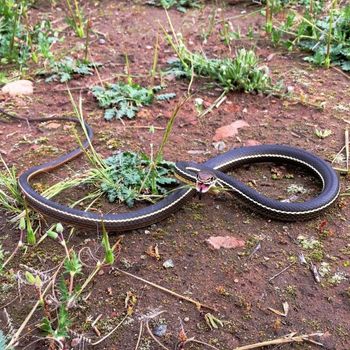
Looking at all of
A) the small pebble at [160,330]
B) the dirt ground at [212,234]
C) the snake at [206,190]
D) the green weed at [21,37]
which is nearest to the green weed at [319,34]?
the dirt ground at [212,234]

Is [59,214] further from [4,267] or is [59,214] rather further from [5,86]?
[5,86]

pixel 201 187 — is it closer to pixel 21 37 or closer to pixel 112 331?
pixel 112 331

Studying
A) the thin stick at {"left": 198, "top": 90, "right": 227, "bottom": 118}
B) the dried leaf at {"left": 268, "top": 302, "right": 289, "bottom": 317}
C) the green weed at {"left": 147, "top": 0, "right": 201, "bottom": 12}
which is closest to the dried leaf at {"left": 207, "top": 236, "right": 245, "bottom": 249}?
the dried leaf at {"left": 268, "top": 302, "right": 289, "bottom": 317}

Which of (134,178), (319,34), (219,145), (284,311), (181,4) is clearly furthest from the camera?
(181,4)

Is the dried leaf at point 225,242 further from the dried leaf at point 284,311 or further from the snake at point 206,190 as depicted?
the dried leaf at point 284,311

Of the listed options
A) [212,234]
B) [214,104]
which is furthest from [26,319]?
[214,104]

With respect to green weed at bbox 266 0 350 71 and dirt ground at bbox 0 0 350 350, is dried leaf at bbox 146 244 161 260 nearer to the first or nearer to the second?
dirt ground at bbox 0 0 350 350
